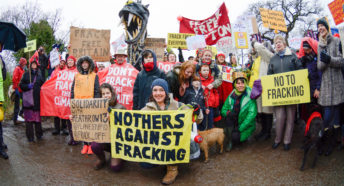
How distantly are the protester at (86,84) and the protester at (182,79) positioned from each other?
157cm

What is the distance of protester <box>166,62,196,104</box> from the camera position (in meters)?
4.52

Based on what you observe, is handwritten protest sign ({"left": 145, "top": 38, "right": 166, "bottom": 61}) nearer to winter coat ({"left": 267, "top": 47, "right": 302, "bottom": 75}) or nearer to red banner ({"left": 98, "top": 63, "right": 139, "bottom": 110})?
red banner ({"left": 98, "top": 63, "right": 139, "bottom": 110})

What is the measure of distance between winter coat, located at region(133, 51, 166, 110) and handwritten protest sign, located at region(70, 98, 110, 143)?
2.17 ft

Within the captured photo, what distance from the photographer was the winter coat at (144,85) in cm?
444

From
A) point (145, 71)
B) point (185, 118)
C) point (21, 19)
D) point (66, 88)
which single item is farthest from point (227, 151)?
point (21, 19)

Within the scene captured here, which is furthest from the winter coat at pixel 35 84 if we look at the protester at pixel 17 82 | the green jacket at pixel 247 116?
the green jacket at pixel 247 116

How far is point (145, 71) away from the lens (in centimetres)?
452

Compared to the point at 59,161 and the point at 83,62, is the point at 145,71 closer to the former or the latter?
the point at 83,62

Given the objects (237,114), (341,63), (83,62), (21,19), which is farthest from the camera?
(21,19)

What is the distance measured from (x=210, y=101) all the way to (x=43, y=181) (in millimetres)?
3119

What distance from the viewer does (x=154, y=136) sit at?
3594 mm

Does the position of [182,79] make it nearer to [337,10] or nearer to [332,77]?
[332,77]

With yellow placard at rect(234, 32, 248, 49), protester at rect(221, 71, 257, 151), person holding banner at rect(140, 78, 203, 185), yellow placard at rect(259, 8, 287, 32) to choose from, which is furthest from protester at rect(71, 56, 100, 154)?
yellow placard at rect(259, 8, 287, 32)

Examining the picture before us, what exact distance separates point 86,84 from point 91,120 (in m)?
1.20
